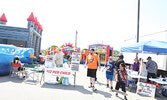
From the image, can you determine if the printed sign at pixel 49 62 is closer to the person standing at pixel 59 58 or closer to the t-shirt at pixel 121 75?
the person standing at pixel 59 58

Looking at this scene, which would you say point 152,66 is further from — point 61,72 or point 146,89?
point 61,72

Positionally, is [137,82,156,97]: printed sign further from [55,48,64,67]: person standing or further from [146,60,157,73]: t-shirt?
[55,48,64,67]: person standing

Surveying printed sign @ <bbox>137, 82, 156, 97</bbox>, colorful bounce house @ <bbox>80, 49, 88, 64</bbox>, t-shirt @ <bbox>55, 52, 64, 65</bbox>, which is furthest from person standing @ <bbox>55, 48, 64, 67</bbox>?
colorful bounce house @ <bbox>80, 49, 88, 64</bbox>

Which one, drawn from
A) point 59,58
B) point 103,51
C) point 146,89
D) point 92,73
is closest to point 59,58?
point 59,58

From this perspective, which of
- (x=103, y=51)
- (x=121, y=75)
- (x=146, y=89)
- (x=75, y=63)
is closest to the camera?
(x=121, y=75)

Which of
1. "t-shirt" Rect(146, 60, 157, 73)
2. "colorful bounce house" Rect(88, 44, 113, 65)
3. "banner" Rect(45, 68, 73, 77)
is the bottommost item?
"banner" Rect(45, 68, 73, 77)

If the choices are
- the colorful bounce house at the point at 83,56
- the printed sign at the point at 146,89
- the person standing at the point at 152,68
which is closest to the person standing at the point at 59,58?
the printed sign at the point at 146,89

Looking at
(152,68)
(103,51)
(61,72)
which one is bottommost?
(61,72)

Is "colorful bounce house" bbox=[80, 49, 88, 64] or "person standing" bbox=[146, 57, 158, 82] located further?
"colorful bounce house" bbox=[80, 49, 88, 64]

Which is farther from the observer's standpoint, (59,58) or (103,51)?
(103,51)

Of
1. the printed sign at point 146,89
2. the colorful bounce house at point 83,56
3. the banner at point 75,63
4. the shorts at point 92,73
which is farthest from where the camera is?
the colorful bounce house at point 83,56

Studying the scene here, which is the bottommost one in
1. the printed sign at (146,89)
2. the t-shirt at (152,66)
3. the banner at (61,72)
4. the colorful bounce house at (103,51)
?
the printed sign at (146,89)

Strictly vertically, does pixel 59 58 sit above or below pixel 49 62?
above

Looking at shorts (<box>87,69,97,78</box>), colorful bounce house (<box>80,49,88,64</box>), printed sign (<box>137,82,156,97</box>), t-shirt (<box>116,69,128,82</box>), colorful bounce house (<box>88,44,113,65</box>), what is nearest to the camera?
t-shirt (<box>116,69,128,82</box>)
